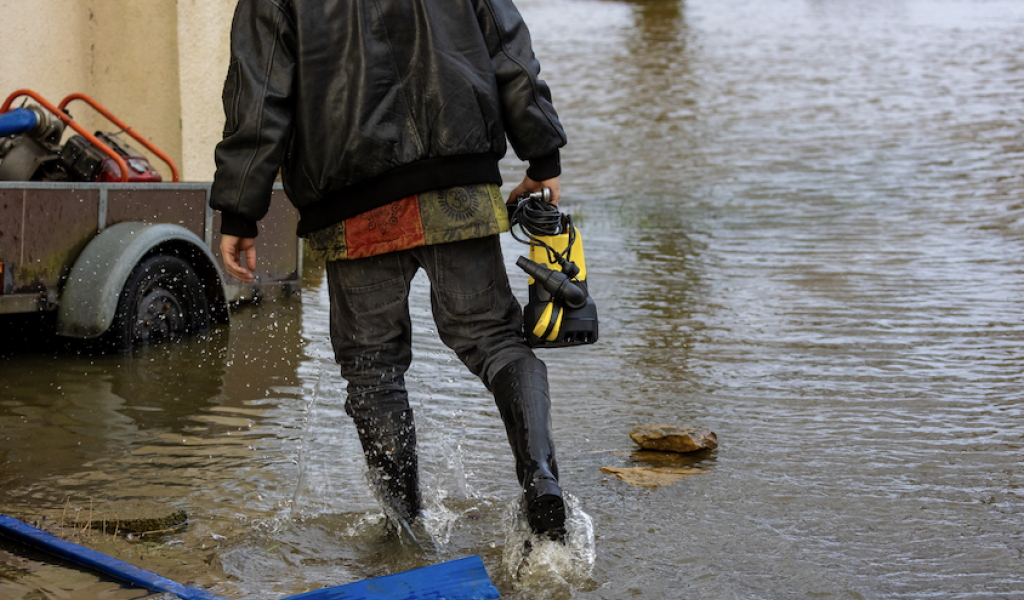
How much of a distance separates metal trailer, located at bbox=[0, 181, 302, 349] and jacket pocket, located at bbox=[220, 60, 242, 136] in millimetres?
2299

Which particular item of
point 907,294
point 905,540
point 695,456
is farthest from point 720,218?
point 905,540

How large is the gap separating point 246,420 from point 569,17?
27.6 meters

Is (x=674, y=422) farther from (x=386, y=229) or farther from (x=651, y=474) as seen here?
(x=386, y=229)

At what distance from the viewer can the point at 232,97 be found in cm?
251

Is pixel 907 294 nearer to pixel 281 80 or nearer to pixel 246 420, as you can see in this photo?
pixel 246 420

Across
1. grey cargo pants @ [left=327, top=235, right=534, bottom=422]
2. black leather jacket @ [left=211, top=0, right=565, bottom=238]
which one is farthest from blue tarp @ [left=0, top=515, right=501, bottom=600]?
black leather jacket @ [left=211, top=0, right=565, bottom=238]

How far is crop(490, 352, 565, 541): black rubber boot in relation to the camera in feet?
7.95

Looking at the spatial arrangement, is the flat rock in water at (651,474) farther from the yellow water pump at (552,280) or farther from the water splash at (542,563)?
the yellow water pump at (552,280)

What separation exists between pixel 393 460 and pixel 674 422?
5.16 feet

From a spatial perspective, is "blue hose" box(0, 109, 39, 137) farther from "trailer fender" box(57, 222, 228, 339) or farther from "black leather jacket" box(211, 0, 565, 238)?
"black leather jacket" box(211, 0, 565, 238)

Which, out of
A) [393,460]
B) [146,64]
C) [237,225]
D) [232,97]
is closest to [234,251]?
[237,225]

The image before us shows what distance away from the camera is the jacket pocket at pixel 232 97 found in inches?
98.0

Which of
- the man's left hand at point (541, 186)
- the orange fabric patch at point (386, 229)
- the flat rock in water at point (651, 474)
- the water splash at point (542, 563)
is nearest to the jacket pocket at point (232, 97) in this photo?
the orange fabric patch at point (386, 229)

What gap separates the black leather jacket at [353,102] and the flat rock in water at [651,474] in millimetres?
1293
